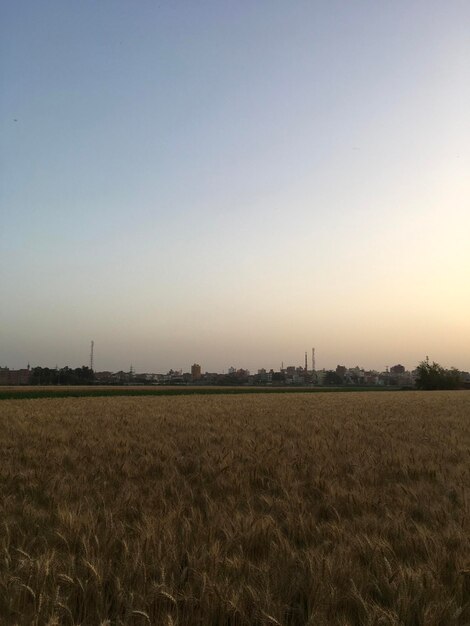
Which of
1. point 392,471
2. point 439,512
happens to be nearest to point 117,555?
point 439,512

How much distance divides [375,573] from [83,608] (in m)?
1.68

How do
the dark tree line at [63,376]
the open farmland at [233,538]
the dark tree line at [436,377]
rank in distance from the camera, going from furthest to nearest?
the dark tree line at [63,376]
the dark tree line at [436,377]
the open farmland at [233,538]

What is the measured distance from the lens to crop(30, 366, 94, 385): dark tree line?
13362cm

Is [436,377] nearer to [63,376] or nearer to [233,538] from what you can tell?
[63,376]

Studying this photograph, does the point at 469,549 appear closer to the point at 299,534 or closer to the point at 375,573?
the point at 375,573

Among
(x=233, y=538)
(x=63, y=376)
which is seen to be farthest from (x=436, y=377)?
(x=233, y=538)

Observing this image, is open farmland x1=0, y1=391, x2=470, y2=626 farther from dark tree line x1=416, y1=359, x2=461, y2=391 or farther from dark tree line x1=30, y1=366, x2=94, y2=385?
dark tree line x1=30, y1=366, x2=94, y2=385

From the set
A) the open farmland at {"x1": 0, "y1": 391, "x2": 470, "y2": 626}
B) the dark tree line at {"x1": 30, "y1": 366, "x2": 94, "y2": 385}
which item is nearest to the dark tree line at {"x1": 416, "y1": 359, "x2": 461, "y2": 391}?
the dark tree line at {"x1": 30, "y1": 366, "x2": 94, "y2": 385}

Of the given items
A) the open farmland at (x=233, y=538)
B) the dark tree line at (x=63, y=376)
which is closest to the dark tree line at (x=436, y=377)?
the dark tree line at (x=63, y=376)

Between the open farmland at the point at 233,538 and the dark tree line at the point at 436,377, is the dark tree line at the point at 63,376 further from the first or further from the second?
the open farmland at the point at 233,538

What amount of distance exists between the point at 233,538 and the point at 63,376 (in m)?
139

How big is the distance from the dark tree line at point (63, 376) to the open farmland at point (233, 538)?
132190 millimetres

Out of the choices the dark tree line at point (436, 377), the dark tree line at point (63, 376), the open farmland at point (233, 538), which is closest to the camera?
the open farmland at point (233, 538)

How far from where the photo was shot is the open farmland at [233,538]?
261cm
